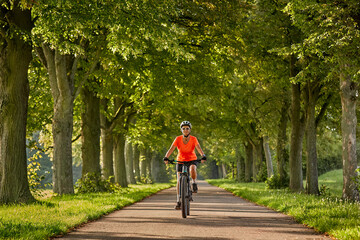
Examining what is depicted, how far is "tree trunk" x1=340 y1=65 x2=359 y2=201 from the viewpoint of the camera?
14391mm

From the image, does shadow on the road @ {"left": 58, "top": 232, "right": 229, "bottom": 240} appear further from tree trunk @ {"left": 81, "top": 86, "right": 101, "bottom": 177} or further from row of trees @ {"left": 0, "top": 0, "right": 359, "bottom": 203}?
tree trunk @ {"left": 81, "top": 86, "right": 101, "bottom": 177}

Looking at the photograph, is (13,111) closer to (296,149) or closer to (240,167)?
(296,149)

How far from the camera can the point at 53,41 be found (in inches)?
465

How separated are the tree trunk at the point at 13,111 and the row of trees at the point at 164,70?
0.03 meters

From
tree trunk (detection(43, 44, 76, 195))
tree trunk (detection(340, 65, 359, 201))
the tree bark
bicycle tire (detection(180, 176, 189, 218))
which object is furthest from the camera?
the tree bark

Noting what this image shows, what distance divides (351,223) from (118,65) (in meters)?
12.0

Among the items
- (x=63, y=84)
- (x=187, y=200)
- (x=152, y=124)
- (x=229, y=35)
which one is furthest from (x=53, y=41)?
(x=152, y=124)

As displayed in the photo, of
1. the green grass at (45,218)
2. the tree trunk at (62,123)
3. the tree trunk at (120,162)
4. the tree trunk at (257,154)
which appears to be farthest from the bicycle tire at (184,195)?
the tree trunk at (257,154)

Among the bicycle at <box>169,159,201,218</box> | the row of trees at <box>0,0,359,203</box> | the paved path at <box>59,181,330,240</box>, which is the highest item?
the row of trees at <box>0,0,359,203</box>

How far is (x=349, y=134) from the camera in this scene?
14.4 m

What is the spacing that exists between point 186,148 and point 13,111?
17.5ft

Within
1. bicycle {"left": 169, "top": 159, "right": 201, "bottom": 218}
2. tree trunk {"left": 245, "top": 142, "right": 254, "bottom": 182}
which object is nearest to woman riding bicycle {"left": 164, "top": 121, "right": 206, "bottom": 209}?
bicycle {"left": 169, "top": 159, "right": 201, "bottom": 218}

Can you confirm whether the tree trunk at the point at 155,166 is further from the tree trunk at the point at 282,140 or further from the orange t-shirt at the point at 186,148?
the orange t-shirt at the point at 186,148

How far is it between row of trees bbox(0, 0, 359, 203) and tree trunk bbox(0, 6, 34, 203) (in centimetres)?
3
